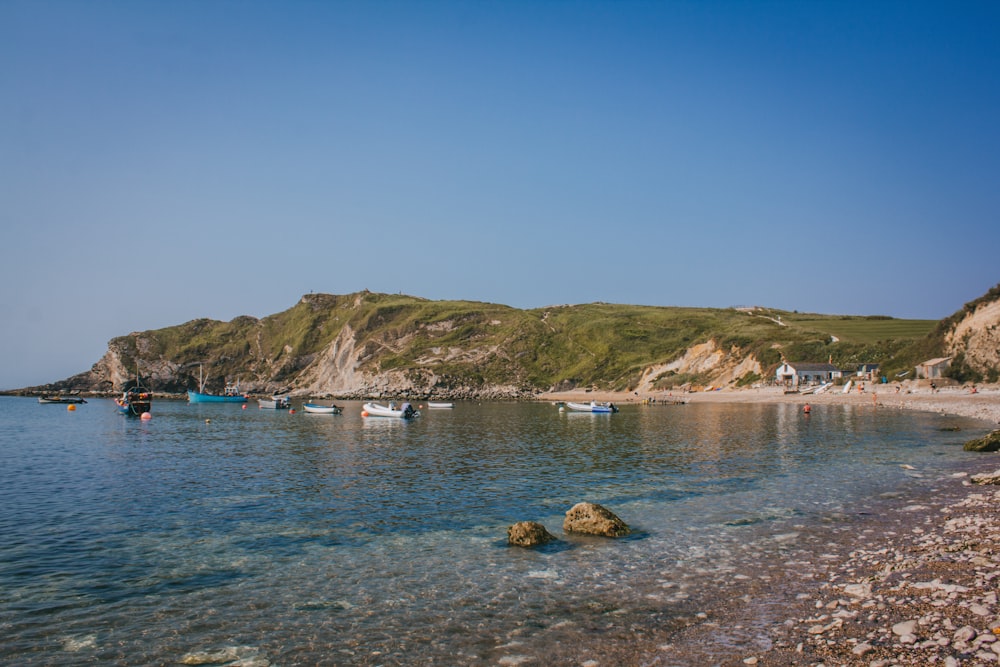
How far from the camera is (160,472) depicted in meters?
37.0

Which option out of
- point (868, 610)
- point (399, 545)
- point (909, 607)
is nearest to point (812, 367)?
point (399, 545)

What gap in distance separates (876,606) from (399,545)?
12.9 metres

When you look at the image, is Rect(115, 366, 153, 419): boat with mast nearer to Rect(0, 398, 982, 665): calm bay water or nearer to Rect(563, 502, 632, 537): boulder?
Rect(0, 398, 982, 665): calm bay water

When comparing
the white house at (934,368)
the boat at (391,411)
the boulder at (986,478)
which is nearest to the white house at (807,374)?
the white house at (934,368)

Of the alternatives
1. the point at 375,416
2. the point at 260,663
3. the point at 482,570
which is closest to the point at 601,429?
the point at 375,416

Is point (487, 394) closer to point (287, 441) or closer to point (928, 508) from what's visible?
point (287, 441)

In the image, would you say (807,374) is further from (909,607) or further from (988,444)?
(909,607)

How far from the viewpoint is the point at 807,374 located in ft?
375

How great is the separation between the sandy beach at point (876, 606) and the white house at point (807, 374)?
100594 mm

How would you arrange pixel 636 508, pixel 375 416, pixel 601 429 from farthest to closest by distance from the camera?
pixel 375 416 < pixel 601 429 < pixel 636 508

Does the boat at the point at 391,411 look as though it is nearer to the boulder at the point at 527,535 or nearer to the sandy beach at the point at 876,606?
the boulder at the point at 527,535

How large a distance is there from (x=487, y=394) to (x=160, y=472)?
132937mm

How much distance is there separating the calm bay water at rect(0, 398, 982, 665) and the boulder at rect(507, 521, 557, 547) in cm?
46

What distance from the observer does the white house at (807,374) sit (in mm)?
113562
